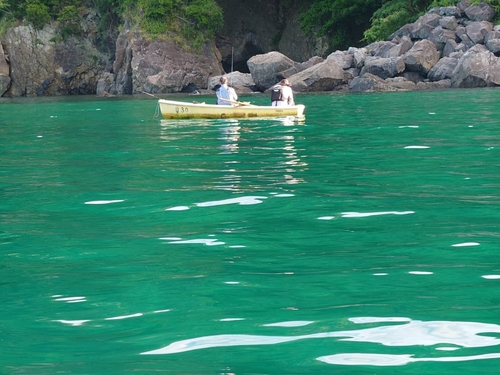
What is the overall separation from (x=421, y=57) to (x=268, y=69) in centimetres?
722

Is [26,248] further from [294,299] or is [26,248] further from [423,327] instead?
[423,327]

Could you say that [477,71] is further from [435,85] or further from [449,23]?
[449,23]

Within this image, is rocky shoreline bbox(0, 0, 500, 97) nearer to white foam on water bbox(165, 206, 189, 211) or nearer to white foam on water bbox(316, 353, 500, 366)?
white foam on water bbox(165, 206, 189, 211)

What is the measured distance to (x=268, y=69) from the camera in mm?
40750

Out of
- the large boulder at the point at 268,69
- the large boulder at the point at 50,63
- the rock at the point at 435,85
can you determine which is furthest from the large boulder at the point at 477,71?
the large boulder at the point at 50,63

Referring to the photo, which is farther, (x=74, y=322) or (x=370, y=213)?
(x=370, y=213)

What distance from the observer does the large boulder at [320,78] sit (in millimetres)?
37438

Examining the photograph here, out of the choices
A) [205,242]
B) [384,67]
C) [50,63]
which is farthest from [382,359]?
[50,63]

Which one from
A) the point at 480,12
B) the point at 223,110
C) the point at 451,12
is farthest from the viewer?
the point at 451,12

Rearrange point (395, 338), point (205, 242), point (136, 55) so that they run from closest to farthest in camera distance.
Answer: point (395, 338), point (205, 242), point (136, 55)

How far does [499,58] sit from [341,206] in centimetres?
2993

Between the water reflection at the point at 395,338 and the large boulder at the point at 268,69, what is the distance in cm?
3710

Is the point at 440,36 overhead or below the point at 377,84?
overhead

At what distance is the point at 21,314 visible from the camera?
4523 mm
